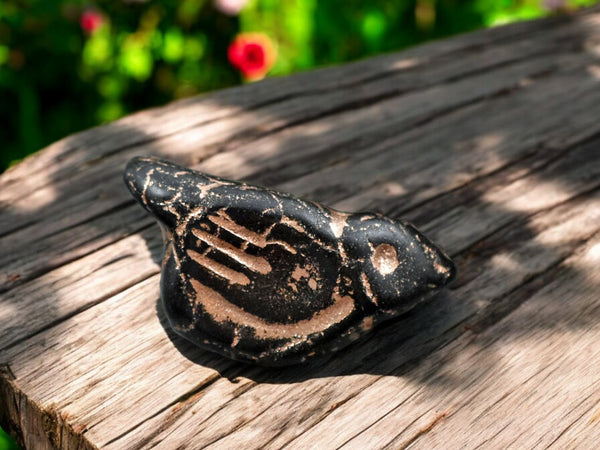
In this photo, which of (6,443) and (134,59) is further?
(134,59)

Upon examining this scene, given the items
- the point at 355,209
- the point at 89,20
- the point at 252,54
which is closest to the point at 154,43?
the point at 89,20

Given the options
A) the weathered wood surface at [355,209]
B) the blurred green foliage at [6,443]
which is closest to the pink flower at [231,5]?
the weathered wood surface at [355,209]

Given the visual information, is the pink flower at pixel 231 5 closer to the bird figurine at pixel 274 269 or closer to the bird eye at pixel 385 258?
the bird figurine at pixel 274 269

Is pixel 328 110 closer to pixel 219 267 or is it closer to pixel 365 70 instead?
pixel 365 70

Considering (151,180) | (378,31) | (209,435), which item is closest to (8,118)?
(378,31)

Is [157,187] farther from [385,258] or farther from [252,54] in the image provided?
[252,54]

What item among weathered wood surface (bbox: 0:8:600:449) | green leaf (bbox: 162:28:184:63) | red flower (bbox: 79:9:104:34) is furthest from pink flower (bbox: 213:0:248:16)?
weathered wood surface (bbox: 0:8:600:449)
